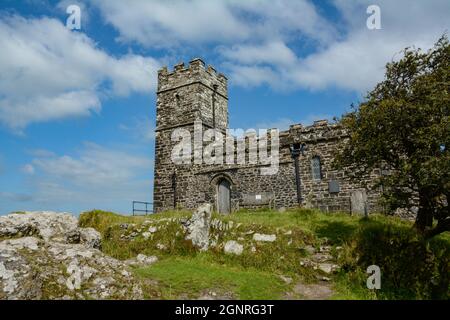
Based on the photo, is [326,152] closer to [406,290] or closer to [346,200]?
[346,200]

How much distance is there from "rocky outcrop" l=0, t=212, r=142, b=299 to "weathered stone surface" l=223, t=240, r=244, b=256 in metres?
4.81

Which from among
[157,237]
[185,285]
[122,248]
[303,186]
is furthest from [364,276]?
[303,186]

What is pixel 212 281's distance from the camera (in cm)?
860

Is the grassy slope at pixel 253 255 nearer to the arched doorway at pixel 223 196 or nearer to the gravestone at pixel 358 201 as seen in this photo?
the gravestone at pixel 358 201

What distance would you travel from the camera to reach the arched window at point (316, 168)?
2009cm

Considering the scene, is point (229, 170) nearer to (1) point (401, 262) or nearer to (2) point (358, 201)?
(2) point (358, 201)

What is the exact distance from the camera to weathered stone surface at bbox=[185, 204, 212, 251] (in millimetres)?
11688

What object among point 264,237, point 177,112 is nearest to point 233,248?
point 264,237

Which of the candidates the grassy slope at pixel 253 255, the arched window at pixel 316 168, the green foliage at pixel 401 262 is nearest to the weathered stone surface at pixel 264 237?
the grassy slope at pixel 253 255

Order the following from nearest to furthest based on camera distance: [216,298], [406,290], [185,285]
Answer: [216,298]
[185,285]
[406,290]

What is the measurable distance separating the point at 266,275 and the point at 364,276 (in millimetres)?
2641

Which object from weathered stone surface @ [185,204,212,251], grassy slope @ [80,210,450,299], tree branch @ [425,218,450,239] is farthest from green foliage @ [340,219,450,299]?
weathered stone surface @ [185,204,212,251]

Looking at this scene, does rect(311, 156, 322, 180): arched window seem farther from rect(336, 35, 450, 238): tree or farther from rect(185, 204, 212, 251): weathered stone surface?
rect(185, 204, 212, 251): weathered stone surface
